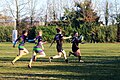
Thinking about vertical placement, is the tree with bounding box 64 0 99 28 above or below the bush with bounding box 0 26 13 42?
above

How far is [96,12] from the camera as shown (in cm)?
9069

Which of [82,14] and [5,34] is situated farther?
[82,14]

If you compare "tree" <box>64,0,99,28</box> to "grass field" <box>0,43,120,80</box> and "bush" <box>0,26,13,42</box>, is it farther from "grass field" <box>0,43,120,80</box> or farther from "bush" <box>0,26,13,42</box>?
"grass field" <box>0,43,120,80</box>

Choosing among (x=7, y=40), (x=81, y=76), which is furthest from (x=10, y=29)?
(x=81, y=76)

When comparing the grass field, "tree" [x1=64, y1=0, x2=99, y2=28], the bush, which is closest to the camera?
the grass field

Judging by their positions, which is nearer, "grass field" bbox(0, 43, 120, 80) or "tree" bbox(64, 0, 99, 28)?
"grass field" bbox(0, 43, 120, 80)

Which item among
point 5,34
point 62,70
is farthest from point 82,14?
point 62,70

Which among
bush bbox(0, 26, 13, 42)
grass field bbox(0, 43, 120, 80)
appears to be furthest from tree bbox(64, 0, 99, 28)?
grass field bbox(0, 43, 120, 80)

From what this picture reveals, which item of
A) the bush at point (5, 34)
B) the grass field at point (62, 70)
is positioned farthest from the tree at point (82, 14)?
the grass field at point (62, 70)

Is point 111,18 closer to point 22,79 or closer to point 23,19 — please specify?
point 23,19

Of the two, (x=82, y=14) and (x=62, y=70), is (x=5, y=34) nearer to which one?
(x=82, y=14)

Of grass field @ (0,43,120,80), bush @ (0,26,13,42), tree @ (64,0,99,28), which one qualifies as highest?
tree @ (64,0,99,28)

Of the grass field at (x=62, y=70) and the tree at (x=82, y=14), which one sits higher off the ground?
the tree at (x=82, y=14)

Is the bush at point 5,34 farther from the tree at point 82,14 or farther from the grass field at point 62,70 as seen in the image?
the grass field at point 62,70
